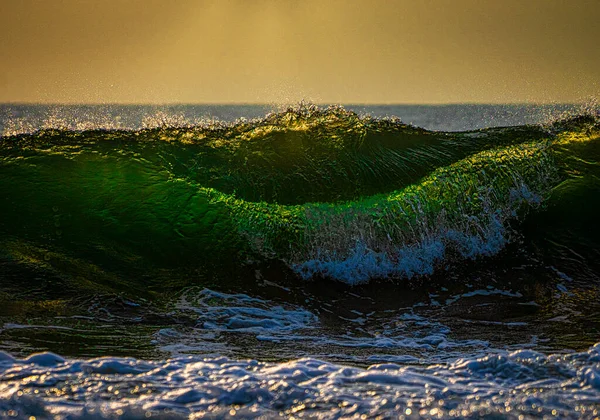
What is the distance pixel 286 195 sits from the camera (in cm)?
732

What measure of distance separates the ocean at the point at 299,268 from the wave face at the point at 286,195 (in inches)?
0.9

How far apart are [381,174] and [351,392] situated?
169 inches

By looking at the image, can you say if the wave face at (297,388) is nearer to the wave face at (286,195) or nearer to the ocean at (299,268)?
the ocean at (299,268)

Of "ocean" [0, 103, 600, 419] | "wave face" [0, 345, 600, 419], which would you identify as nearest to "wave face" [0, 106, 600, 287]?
"ocean" [0, 103, 600, 419]

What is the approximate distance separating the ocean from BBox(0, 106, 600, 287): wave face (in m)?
0.02

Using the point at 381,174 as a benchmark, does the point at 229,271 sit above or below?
below

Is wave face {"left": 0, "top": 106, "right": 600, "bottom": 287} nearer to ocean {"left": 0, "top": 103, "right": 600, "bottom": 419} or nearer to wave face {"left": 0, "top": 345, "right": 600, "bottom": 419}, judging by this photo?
ocean {"left": 0, "top": 103, "right": 600, "bottom": 419}

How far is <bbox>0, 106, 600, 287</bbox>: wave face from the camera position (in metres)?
6.65

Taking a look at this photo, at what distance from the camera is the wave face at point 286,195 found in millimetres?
6652

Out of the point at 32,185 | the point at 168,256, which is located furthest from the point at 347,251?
the point at 32,185

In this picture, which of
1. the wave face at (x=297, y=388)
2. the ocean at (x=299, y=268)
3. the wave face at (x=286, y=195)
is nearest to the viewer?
the wave face at (x=297, y=388)

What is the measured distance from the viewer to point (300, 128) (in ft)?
27.0

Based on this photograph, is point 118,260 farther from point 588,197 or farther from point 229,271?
point 588,197

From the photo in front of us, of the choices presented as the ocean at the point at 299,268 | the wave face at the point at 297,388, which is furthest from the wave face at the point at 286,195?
the wave face at the point at 297,388
